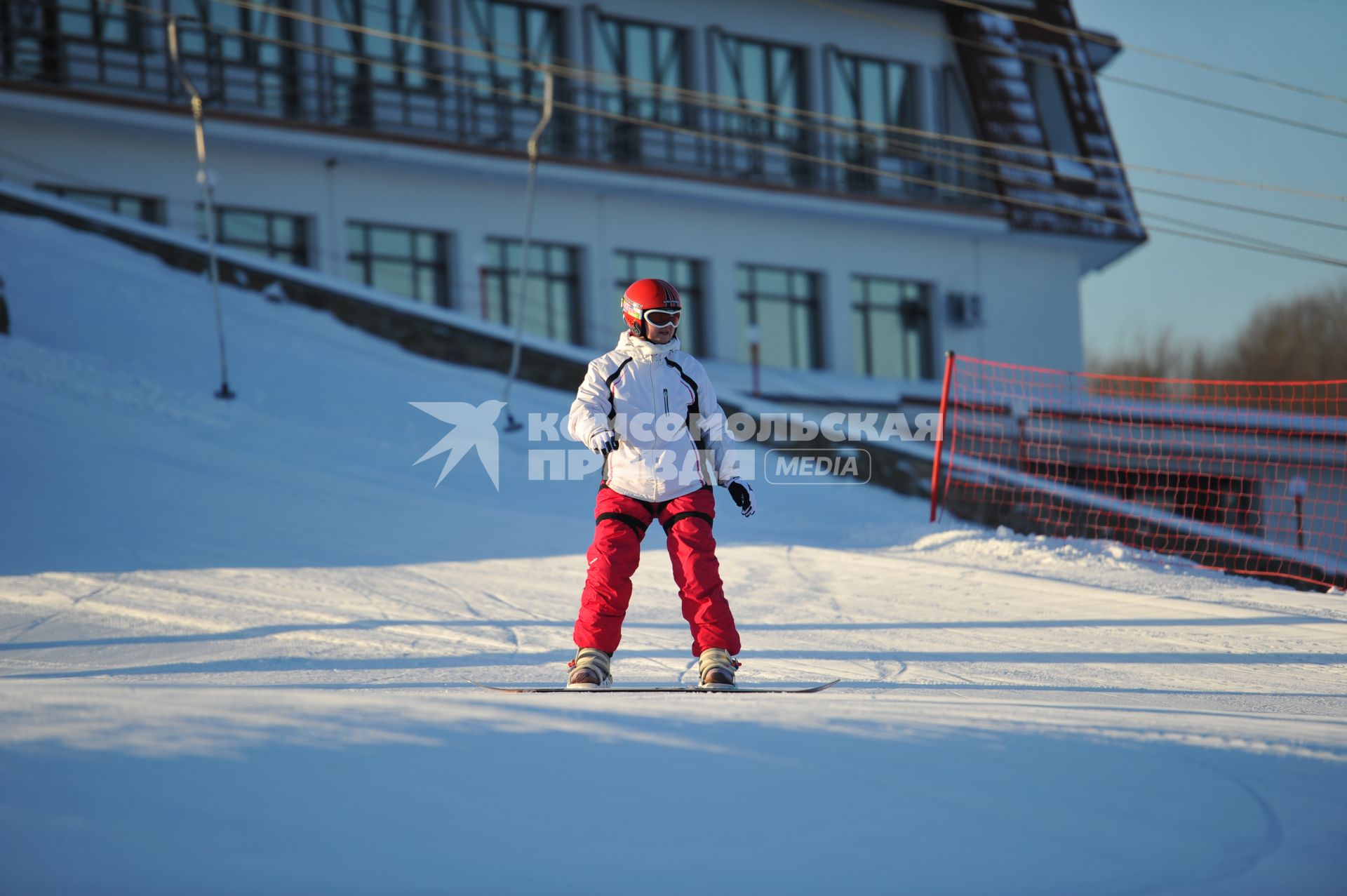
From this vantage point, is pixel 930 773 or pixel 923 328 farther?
pixel 923 328

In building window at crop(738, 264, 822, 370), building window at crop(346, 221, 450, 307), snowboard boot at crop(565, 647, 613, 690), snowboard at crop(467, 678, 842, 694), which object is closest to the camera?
snowboard at crop(467, 678, 842, 694)

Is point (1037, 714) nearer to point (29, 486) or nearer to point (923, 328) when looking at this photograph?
point (29, 486)

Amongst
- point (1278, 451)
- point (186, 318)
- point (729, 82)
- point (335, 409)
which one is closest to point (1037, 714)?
point (335, 409)

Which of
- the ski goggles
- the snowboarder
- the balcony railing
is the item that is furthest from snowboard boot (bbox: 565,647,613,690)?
the balcony railing

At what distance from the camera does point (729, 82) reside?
1114 inches

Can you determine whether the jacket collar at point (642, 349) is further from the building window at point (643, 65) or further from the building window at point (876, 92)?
the building window at point (876, 92)

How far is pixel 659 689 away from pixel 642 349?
4.77 ft

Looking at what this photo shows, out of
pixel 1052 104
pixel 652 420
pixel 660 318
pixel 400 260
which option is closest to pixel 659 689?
pixel 652 420

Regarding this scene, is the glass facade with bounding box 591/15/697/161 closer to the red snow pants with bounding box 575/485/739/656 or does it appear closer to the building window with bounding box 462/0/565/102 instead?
the building window with bounding box 462/0/565/102

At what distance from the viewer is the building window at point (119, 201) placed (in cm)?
2103

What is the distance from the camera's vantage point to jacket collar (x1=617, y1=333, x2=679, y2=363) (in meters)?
5.48

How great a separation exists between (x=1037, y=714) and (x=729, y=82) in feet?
84.5

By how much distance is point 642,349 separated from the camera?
548 cm

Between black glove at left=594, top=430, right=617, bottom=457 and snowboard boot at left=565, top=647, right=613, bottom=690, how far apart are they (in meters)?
0.78
